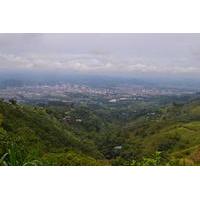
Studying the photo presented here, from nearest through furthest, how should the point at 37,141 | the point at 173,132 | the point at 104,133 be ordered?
the point at 37,141 → the point at 104,133 → the point at 173,132

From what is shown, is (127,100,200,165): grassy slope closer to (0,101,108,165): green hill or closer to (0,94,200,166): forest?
(0,94,200,166): forest

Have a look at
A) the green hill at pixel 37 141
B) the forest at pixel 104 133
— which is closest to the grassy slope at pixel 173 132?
the forest at pixel 104 133

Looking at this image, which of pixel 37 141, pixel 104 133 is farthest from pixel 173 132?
pixel 37 141

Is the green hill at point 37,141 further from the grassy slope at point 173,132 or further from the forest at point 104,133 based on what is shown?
the grassy slope at point 173,132

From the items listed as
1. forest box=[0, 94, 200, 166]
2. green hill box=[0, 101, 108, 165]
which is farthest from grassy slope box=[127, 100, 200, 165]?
green hill box=[0, 101, 108, 165]

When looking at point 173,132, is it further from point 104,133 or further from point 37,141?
point 37,141

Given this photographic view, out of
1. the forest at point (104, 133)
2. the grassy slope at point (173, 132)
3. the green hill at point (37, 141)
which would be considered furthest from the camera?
the grassy slope at point (173, 132)

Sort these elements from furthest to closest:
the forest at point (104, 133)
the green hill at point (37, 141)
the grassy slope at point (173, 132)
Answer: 1. the grassy slope at point (173, 132)
2. the forest at point (104, 133)
3. the green hill at point (37, 141)
